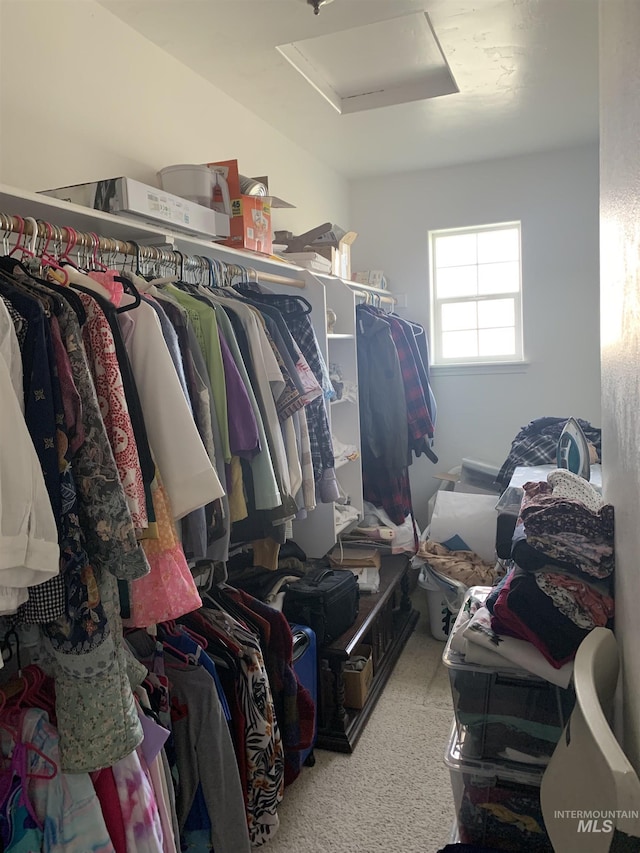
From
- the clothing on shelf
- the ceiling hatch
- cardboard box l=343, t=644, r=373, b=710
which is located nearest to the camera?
the clothing on shelf

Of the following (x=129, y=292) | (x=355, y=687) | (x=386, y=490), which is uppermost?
(x=129, y=292)

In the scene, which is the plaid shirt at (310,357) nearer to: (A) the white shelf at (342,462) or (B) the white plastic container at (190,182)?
(B) the white plastic container at (190,182)

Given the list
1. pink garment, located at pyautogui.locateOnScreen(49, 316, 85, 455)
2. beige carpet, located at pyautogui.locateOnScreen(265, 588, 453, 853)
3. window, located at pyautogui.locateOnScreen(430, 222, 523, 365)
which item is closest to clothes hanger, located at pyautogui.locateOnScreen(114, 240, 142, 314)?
pink garment, located at pyautogui.locateOnScreen(49, 316, 85, 455)

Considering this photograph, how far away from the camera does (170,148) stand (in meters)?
2.38

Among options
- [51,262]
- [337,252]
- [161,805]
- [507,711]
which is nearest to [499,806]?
[507,711]

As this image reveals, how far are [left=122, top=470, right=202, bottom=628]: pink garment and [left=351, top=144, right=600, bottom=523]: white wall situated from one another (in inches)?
116

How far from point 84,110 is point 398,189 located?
2466 millimetres

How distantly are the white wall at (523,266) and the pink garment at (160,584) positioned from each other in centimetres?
295

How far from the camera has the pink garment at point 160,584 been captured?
1.32 meters

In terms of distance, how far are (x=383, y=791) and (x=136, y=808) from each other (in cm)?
109

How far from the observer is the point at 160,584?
→ 134 centimetres

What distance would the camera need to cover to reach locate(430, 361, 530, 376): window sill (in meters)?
3.90

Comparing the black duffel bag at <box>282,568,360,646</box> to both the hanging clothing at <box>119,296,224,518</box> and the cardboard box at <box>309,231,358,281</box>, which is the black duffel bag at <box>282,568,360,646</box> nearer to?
the hanging clothing at <box>119,296,224,518</box>

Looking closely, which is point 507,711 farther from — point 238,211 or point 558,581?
point 238,211
